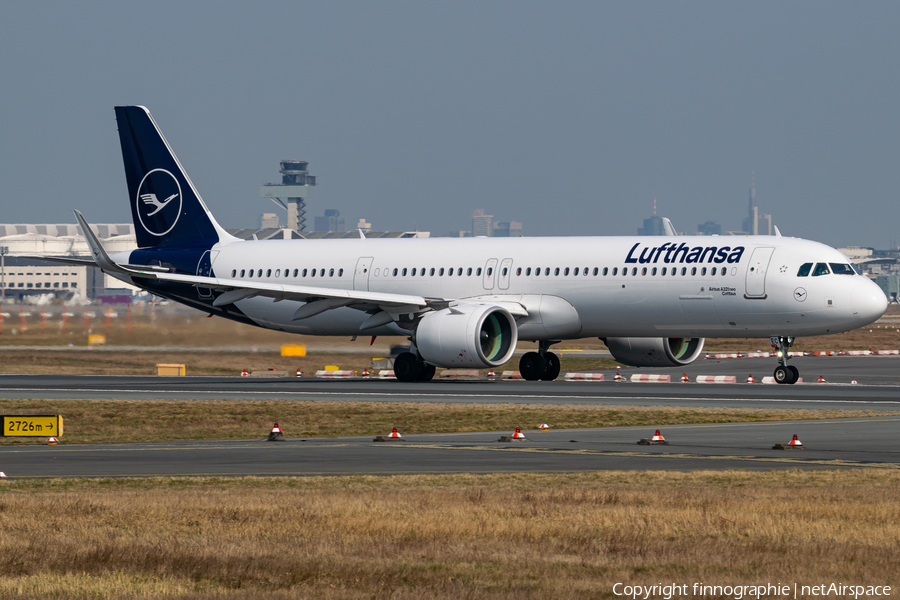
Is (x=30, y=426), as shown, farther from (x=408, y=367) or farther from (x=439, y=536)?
(x=408, y=367)

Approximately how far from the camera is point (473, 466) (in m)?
21.7

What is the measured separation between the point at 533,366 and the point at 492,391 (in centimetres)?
765

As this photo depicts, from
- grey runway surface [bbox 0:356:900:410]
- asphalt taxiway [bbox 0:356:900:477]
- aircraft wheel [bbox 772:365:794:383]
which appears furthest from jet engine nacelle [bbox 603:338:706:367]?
asphalt taxiway [bbox 0:356:900:477]

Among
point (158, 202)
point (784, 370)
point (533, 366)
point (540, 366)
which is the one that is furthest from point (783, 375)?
point (158, 202)

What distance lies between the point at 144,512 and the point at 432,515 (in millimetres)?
3438

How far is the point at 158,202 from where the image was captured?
5412 centimetres

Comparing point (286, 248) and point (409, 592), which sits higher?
point (286, 248)

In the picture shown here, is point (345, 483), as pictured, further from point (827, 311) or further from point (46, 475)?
point (827, 311)

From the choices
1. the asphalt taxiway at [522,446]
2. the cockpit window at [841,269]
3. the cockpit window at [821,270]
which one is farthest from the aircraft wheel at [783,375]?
the cockpit window at [841,269]

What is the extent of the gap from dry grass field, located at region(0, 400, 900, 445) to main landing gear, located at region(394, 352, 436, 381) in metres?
10.4

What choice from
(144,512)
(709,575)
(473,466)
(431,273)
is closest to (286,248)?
(431,273)

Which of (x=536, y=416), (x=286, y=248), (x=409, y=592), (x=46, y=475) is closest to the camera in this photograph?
(x=409, y=592)

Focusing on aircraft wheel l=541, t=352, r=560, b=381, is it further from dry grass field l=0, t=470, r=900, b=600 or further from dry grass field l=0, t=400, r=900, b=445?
dry grass field l=0, t=470, r=900, b=600

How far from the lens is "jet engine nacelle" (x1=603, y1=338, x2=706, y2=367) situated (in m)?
47.4
